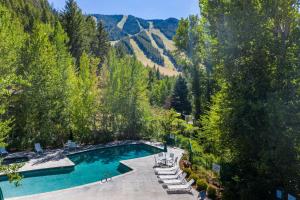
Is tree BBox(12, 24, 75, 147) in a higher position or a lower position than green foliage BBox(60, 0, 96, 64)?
lower

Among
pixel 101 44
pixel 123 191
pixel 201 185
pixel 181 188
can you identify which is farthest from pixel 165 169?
pixel 101 44

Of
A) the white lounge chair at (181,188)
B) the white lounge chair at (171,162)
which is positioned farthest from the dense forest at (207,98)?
the white lounge chair at (171,162)

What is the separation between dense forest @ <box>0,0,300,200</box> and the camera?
34.3ft

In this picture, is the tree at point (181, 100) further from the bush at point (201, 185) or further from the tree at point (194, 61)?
the bush at point (201, 185)

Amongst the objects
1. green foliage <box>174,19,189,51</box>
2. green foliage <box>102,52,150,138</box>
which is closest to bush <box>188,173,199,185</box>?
green foliage <box>102,52,150,138</box>

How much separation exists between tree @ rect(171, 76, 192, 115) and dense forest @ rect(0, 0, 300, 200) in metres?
8.74

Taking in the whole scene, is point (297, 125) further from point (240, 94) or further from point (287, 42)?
point (287, 42)

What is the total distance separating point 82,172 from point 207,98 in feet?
50.8

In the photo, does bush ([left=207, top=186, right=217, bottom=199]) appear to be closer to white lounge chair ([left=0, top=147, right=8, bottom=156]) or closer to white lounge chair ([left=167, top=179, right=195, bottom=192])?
white lounge chair ([left=167, top=179, right=195, bottom=192])

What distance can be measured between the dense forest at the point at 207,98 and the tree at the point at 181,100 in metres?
8.74

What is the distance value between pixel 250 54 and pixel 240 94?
5.54ft

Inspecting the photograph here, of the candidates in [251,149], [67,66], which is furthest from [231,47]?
[67,66]

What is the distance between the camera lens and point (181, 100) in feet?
139

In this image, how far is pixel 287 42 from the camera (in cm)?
1109
